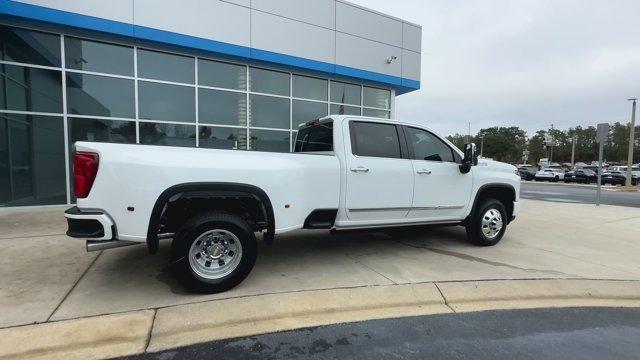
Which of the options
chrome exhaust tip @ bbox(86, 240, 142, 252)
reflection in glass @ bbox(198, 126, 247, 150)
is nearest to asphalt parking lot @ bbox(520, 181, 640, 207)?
reflection in glass @ bbox(198, 126, 247, 150)

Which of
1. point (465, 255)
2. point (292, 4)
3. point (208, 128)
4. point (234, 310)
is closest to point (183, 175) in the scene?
point (234, 310)

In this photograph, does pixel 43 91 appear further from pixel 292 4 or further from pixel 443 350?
pixel 443 350

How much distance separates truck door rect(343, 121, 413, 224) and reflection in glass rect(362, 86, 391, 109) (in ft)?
29.8

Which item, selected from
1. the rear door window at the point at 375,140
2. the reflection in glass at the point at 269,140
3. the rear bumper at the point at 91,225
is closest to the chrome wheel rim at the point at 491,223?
the rear door window at the point at 375,140

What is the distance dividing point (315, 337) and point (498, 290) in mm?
2343

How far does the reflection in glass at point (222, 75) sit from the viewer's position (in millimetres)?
10844

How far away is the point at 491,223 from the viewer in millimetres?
5973

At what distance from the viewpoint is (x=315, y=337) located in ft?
10.2

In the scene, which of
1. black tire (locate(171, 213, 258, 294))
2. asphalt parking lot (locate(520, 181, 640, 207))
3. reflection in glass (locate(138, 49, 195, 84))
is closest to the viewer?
black tire (locate(171, 213, 258, 294))

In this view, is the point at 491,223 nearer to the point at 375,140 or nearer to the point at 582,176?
the point at 375,140

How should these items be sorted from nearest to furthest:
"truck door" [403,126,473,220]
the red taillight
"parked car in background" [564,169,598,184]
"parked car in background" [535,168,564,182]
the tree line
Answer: the red taillight < "truck door" [403,126,473,220] < "parked car in background" [564,169,598,184] < "parked car in background" [535,168,564,182] < the tree line

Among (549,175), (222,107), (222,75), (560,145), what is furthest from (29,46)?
(560,145)

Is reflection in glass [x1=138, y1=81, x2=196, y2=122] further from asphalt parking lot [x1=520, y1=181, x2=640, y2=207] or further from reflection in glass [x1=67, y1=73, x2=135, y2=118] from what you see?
asphalt parking lot [x1=520, y1=181, x2=640, y2=207]

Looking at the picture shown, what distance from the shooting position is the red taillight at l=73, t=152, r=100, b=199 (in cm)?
325
